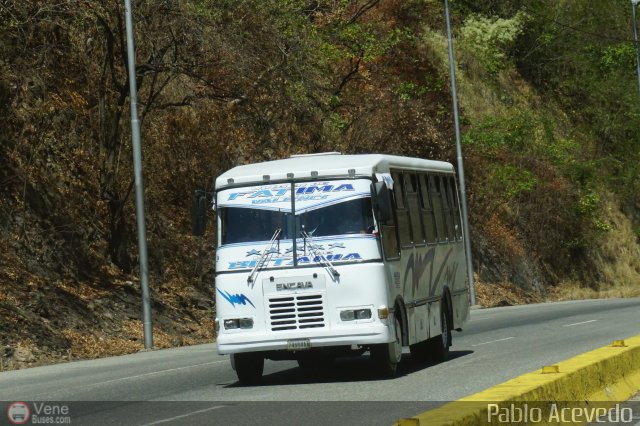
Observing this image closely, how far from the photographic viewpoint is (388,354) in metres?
16.8

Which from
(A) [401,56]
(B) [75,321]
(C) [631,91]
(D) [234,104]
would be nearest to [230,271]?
(B) [75,321]

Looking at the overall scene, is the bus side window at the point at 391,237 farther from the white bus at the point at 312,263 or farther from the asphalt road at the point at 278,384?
the asphalt road at the point at 278,384

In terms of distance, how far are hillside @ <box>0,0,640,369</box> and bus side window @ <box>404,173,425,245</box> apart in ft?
27.2

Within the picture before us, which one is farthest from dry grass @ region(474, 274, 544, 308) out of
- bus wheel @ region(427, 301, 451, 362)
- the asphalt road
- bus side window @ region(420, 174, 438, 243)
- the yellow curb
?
the yellow curb

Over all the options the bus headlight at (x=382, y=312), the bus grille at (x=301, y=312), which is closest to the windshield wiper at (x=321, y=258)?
the bus grille at (x=301, y=312)

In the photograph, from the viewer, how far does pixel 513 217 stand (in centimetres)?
5534

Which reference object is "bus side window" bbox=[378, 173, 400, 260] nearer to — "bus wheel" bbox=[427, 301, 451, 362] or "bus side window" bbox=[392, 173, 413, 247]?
"bus side window" bbox=[392, 173, 413, 247]

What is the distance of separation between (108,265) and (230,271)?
15.0m

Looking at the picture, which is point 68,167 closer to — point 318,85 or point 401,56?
point 318,85

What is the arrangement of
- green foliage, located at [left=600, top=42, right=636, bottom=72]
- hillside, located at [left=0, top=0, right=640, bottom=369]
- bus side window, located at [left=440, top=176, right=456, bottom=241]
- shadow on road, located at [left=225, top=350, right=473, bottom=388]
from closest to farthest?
1. shadow on road, located at [left=225, top=350, right=473, bottom=388]
2. bus side window, located at [left=440, top=176, right=456, bottom=241]
3. hillside, located at [left=0, top=0, right=640, bottom=369]
4. green foliage, located at [left=600, top=42, right=636, bottom=72]

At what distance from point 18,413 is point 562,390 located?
6618mm

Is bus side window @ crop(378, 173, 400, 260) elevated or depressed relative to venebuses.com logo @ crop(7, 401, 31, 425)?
elevated

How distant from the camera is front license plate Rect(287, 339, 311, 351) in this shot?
1642cm

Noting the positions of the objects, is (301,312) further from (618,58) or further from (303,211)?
(618,58)
